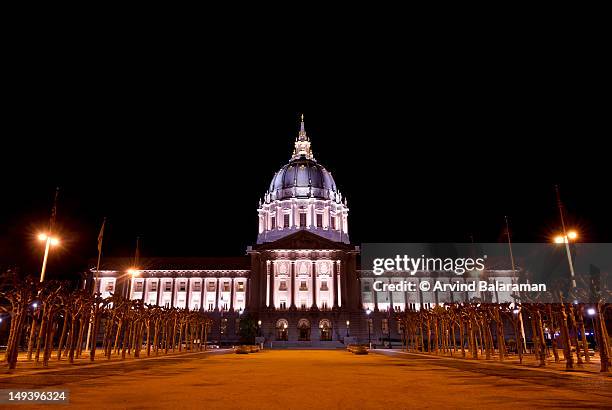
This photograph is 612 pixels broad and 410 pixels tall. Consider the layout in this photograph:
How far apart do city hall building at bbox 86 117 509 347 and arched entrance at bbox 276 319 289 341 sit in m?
0.02

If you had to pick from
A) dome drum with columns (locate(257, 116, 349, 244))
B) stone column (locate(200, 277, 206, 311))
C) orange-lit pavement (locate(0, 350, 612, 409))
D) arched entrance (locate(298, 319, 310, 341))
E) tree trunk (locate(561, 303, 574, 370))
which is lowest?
Result: orange-lit pavement (locate(0, 350, 612, 409))

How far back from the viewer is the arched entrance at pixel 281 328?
99.5 m

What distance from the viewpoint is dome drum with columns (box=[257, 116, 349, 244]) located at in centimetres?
12369

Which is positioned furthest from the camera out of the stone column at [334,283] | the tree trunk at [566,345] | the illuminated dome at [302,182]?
the illuminated dome at [302,182]

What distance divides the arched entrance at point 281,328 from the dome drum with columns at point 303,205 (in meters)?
27.3

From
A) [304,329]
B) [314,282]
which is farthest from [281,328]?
[314,282]

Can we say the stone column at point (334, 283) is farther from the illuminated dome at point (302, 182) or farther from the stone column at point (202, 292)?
the stone column at point (202, 292)

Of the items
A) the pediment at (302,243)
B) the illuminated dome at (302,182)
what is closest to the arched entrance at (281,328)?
the pediment at (302,243)

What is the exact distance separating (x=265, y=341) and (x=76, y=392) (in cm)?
7603

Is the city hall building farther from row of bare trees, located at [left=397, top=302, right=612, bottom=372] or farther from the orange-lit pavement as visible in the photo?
the orange-lit pavement

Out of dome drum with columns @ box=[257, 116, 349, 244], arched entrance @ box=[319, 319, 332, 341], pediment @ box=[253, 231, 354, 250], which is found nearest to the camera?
arched entrance @ box=[319, 319, 332, 341]

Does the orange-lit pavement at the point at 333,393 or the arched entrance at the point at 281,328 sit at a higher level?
the arched entrance at the point at 281,328

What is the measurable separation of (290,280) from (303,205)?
78.1 ft

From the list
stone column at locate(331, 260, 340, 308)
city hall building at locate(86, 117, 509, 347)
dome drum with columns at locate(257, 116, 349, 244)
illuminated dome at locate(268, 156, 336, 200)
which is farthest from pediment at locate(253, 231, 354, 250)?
illuminated dome at locate(268, 156, 336, 200)
